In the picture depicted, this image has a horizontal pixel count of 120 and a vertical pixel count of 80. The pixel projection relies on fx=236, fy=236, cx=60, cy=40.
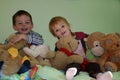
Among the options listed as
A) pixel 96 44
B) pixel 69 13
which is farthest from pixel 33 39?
pixel 69 13

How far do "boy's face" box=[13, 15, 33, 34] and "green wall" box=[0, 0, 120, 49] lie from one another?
25cm

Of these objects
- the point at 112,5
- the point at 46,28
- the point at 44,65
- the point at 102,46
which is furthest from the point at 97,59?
the point at 112,5

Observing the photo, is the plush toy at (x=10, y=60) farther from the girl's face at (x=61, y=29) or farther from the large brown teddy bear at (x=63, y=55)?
the girl's face at (x=61, y=29)

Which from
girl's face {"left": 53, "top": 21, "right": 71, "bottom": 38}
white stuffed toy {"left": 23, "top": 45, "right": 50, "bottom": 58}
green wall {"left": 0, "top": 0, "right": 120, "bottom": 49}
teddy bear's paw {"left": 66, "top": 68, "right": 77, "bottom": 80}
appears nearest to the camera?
teddy bear's paw {"left": 66, "top": 68, "right": 77, "bottom": 80}

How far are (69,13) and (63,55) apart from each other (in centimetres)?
72

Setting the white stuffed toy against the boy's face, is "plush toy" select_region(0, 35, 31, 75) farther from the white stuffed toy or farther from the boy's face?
the boy's face

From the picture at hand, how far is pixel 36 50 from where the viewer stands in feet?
3.97

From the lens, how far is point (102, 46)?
1.18 meters

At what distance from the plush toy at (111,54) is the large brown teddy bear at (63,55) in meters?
0.13

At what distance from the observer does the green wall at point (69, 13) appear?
1650 mm

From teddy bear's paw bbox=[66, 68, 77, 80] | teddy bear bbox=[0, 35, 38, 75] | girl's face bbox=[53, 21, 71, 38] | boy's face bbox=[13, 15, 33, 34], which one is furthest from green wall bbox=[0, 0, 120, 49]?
teddy bear's paw bbox=[66, 68, 77, 80]

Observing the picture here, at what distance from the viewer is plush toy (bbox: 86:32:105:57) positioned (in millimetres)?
1195

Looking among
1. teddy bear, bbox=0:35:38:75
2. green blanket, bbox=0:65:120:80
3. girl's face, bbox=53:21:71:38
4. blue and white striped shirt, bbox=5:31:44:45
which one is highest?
girl's face, bbox=53:21:71:38

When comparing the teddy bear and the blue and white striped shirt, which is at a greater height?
the blue and white striped shirt
